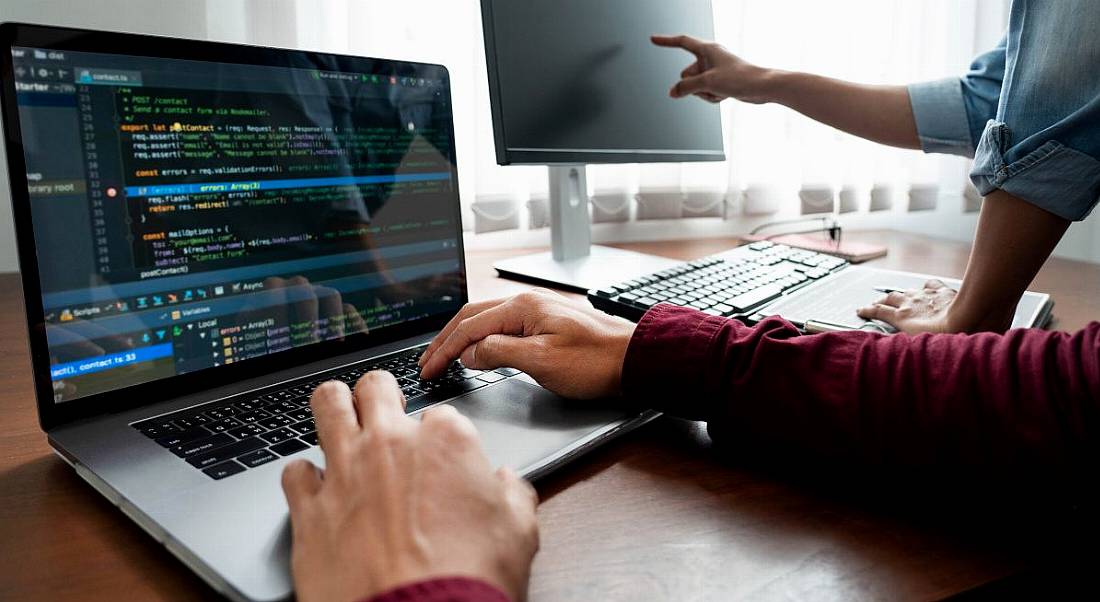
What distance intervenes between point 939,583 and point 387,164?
0.57m

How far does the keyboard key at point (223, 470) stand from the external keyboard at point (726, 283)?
0.47 meters

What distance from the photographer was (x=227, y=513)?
405mm

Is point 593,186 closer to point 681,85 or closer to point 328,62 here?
point 681,85

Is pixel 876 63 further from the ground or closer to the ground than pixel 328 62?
further from the ground

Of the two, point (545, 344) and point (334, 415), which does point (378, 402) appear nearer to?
point (334, 415)

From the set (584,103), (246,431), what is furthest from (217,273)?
(584,103)

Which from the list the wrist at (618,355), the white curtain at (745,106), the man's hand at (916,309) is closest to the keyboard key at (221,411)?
the wrist at (618,355)

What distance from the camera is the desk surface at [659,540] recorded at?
380mm

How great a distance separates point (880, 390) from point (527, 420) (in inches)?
9.5

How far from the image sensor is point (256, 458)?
0.47 m

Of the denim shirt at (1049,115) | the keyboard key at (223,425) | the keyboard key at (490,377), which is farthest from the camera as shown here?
the denim shirt at (1049,115)

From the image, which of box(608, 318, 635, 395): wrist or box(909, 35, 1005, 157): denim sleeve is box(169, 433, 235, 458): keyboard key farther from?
box(909, 35, 1005, 157): denim sleeve

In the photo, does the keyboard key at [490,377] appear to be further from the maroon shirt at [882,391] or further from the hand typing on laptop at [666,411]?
the maroon shirt at [882,391]

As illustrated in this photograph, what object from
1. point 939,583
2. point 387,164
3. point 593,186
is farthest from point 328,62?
point 593,186
